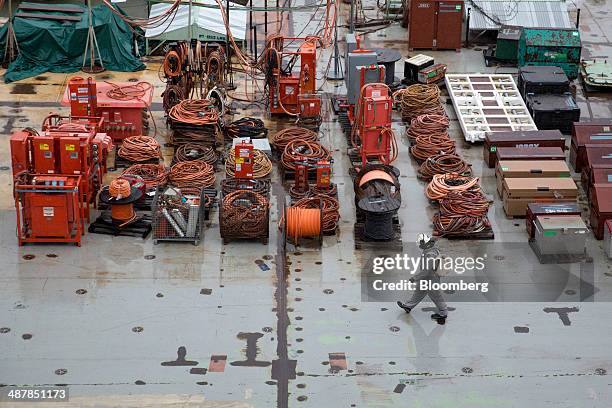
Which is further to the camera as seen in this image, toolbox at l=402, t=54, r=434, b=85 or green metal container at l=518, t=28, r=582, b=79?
green metal container at l=518, t=28, r=582, b=79

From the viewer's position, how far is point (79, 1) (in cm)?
3497

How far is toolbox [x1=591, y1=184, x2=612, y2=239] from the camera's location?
22562 mm

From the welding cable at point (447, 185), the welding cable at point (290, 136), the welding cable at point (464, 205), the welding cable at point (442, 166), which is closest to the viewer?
the welding cable at point (464, 205)

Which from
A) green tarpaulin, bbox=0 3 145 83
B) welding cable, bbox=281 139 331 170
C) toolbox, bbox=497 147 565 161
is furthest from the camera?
green tarpaulin, bbox=0 3 145 83

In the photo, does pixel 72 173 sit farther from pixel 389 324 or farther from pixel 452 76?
pixel 452 76

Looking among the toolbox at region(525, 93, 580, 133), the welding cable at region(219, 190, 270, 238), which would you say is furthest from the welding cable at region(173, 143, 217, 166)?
the toolbox at region(525, 93, 580, 133)

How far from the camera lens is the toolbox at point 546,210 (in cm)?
2236

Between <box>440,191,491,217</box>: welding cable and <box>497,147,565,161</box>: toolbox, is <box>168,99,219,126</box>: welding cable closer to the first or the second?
<box>440,191,491,217</box>: welding cable

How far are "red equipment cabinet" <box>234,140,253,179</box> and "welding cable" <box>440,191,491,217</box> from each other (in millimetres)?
3812

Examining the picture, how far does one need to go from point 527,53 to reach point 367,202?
31.6 feet

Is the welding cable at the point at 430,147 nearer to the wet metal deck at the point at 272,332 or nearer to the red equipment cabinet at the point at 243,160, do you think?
the wet metal deck at the point at 272,332

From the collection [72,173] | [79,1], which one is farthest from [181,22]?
→ [72,173]

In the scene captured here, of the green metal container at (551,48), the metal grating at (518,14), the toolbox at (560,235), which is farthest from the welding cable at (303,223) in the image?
the metal grating at (518,14)

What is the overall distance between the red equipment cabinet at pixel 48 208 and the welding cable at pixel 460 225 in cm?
667
